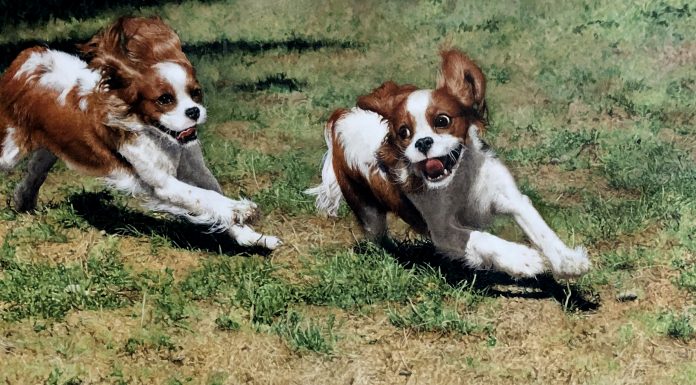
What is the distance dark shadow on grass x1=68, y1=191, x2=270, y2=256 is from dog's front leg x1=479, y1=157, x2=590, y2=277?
1.38 meters

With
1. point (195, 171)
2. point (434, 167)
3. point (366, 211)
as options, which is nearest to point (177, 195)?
point (195, 171)

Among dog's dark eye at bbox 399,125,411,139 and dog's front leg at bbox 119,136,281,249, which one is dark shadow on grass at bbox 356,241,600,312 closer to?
dog's dark eye at bbox 399,125,411,139

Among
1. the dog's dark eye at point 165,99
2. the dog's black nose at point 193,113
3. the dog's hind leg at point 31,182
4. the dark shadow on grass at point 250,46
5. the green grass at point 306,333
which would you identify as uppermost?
the dog's dark eye at point 165,99

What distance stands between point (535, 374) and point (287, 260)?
5.38 ft

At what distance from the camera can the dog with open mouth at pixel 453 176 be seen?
5.54 m

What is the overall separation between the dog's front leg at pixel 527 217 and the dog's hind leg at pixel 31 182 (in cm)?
279

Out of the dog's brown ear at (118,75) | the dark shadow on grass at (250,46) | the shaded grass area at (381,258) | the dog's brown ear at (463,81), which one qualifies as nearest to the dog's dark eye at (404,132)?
the dog's brown ear at (463,81)

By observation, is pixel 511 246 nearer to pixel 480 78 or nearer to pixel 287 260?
pixel 480 78

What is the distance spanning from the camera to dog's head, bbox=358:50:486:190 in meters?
5.52

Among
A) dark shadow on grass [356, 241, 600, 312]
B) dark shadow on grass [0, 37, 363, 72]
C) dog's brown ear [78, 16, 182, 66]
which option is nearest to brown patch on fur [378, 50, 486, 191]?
dark shadow on grass [356, 241, 600, 312]

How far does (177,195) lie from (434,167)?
1493 millimetres

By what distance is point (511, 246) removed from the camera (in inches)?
220

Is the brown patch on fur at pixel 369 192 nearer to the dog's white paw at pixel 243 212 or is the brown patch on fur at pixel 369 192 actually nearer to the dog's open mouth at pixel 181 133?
the dog's white paw at pixel 243 212

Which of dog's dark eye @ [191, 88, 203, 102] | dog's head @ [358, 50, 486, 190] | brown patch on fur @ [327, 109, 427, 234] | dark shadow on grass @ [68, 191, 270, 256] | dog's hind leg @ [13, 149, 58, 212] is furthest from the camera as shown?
dog's hind leg @ [13, 149, 58, 212]
